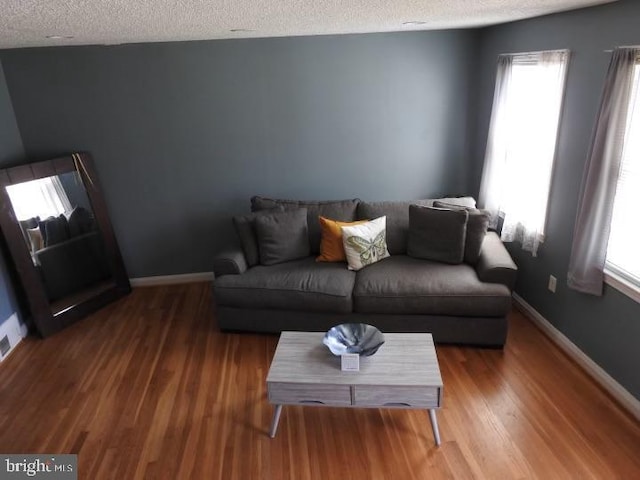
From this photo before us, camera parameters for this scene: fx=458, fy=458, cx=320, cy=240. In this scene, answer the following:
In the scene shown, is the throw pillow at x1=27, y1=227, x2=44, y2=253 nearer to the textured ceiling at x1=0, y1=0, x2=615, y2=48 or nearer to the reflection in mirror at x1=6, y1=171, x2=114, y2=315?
the reflection in mirror at x1=6, y1=171, x2=114, y2=315

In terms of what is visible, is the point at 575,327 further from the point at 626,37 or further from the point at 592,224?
the point at 626,37

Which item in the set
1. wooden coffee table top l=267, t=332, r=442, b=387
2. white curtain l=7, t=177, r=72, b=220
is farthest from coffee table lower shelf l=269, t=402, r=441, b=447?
white curtain l=7, t=177, r=72, b=220

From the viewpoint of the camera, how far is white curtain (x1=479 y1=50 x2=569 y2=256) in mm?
3141

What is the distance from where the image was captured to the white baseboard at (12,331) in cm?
342

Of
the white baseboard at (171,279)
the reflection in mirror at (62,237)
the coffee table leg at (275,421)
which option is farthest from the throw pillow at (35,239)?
the coffee table leg at (275,421)

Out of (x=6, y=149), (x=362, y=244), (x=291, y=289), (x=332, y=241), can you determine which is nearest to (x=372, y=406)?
(x=291, y=289)

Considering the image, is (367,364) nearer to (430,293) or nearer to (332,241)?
(430,293)

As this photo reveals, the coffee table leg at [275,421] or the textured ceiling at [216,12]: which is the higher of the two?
the textured ceiling at [216,12]

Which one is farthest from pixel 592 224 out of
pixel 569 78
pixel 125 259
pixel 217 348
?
pixel 125 259

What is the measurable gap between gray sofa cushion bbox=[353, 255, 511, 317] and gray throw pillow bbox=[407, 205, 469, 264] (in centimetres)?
14

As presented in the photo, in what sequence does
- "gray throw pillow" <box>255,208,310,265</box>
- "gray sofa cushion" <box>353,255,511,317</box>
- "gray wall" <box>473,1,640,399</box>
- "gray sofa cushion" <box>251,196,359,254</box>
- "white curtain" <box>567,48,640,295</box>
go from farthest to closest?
"gray sofa cushion" <box>251,196,359,254</box>, "gray throw pillow" <box>255,208,310,265</box>, "gray sofa cushion" <box>353,255,511,317</box>, "gray wall" <box>473,1,640,399</box>, "white curtain" <box>567,48,640,295</box>

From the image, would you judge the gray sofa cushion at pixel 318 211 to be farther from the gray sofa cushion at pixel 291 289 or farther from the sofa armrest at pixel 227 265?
the sofa armrest at pixel 227 265

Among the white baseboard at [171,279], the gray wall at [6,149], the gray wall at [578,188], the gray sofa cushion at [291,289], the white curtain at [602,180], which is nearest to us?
the white curtain at [602,180]

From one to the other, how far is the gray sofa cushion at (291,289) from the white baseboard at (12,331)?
1614 millimetres
